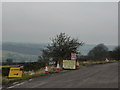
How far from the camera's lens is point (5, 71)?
18219 mm

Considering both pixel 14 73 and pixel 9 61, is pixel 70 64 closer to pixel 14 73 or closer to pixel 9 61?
pixel 14 73

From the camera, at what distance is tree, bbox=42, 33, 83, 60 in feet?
86.1

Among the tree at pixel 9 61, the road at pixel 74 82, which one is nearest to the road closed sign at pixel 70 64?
the road at pixel 74 82

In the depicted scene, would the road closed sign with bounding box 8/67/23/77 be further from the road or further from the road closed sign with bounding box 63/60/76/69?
the road closed sign with bounding box 63/60/76/69

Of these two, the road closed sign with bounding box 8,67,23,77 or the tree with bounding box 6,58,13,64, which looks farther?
the tree with bounding box 6,58,13,64

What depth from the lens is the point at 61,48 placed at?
26.4 m

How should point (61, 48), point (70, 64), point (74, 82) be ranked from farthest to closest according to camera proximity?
point (61, 48)
point (70, 64)
point (74, 82)

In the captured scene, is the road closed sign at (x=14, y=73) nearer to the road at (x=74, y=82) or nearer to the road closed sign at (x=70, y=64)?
the road at (x=74, y=82)

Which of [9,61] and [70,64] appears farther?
[9,61]

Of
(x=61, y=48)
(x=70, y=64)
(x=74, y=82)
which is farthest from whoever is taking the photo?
(x=61, y=48)

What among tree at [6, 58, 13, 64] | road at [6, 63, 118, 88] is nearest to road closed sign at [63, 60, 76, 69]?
road at [6, 63, 118, 88]

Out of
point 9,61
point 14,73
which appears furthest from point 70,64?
point 9,61

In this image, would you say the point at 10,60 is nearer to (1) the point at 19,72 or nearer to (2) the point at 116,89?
(1) the point at 19,72

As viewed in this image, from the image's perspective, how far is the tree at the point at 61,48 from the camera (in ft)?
86.1
